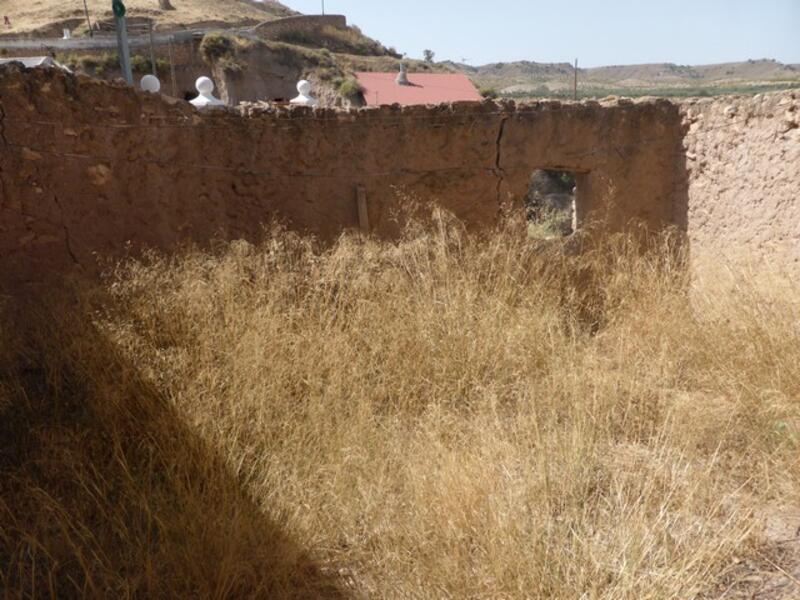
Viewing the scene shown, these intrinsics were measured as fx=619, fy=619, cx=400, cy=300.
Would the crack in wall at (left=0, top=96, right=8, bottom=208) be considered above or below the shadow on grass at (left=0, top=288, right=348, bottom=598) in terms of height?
above

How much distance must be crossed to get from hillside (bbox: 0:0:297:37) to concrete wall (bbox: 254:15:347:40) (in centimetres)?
610

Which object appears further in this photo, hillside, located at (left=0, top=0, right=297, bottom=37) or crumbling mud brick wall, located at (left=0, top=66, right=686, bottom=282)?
hillside, located at (left=0, top=0, right=297, bottom=37)

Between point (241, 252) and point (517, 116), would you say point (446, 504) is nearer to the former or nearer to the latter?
point (241, 252)

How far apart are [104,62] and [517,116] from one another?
21.2 m

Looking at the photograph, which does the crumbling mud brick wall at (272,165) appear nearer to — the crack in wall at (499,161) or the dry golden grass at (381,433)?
the crack in wall at (499,161)

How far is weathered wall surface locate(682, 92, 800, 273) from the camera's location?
4680 millimetres

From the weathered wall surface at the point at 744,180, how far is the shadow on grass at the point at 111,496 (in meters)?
3.90

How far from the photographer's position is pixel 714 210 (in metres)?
5.42

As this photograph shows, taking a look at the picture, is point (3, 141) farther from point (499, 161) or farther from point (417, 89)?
point (417, 89)

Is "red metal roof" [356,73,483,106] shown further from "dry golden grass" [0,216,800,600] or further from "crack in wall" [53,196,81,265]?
"dry golden grass" [0,216,800,600]

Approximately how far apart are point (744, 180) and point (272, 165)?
3782 mm

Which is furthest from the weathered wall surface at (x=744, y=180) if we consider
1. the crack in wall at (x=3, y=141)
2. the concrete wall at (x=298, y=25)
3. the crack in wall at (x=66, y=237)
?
the concrete wall at (x=298, y=25)

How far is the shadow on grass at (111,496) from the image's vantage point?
1.94 metres

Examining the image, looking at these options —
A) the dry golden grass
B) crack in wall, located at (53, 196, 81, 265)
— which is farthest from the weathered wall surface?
crack in wall, located at (53, 196, 81, 265)
